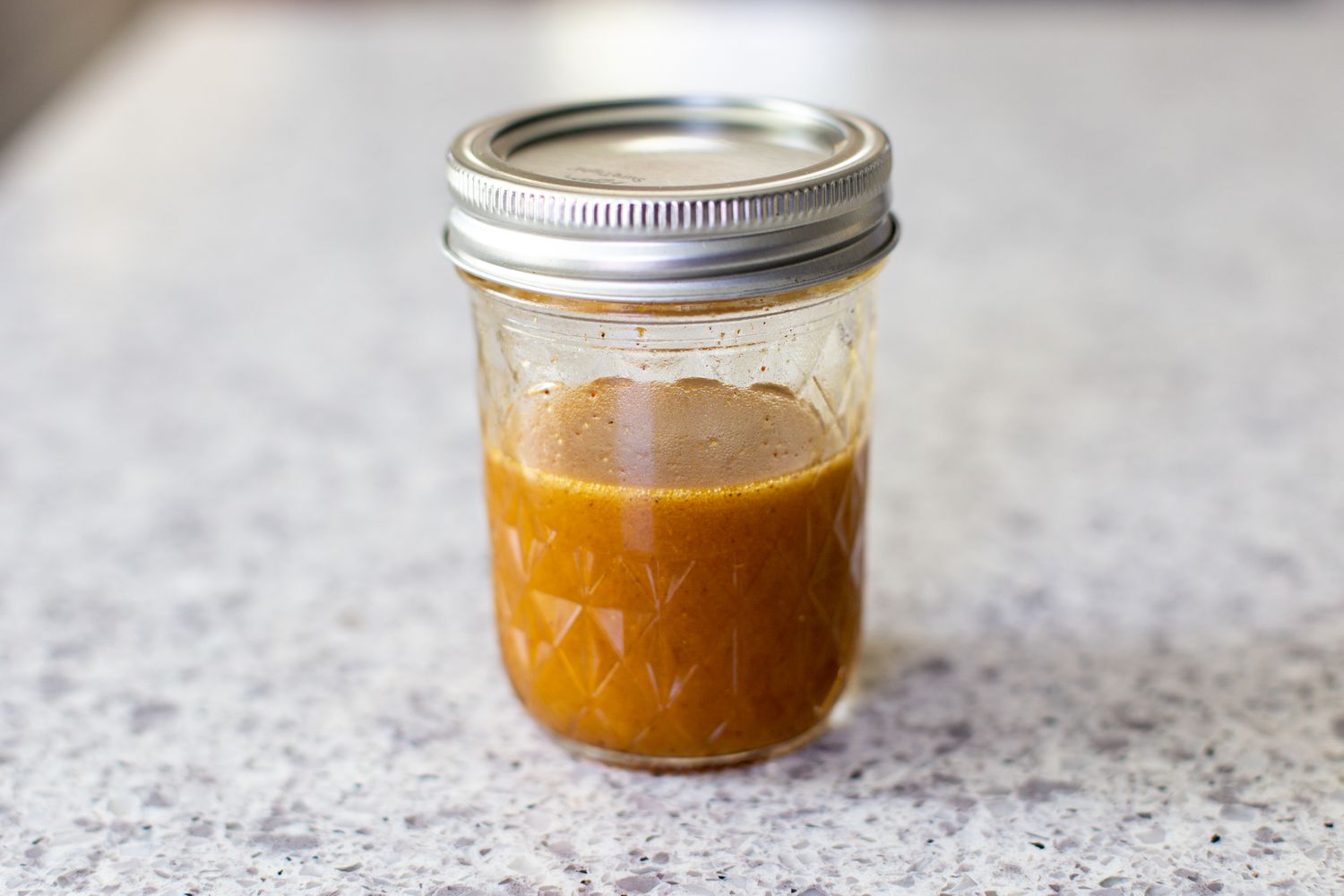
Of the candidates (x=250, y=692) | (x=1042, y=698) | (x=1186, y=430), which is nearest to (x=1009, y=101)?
(x=1186, y=430)

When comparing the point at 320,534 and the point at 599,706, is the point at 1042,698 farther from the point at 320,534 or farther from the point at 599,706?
the point at 320,534

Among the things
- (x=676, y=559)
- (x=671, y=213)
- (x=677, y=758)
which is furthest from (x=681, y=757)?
(x=671, y=213)

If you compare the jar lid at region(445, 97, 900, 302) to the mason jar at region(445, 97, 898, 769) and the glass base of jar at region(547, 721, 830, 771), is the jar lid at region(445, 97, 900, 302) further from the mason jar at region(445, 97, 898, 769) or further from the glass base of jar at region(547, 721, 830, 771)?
the glass base of jar at region(547, 721, 830, 771)

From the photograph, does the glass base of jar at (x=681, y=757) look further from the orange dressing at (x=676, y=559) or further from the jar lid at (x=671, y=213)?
the jar lid at (x=671, y=213)

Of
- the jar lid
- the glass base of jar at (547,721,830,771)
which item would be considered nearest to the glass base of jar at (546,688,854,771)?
the glass base of jar at (547,721,830,771)

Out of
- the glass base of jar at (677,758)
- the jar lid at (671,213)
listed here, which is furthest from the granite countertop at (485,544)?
the jar lid at (671,213)

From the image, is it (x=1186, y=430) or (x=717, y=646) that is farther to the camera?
(x=1186, y=430)
